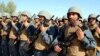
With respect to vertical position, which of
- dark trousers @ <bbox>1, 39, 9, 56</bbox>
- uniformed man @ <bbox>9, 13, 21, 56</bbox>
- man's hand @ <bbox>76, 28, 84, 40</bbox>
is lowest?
dark trousers @ <bbox>1, 39, 9, 56</bbox>

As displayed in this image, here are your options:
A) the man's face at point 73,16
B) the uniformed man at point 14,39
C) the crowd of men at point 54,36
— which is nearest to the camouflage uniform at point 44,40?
the crowd of men at point 54,36

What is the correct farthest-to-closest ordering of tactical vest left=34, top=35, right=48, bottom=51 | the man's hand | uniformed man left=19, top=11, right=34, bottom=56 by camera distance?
1. uniformed man left=19, top=11, right=34, bottom=56
2. tactical vest left=34, top=35, right=48, bottom=51
3. the man's hand

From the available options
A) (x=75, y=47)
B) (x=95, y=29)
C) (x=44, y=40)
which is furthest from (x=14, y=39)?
(x=75, y=47)

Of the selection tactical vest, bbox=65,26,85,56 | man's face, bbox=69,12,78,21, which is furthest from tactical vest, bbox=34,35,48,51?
man's face, bbox=69,12,78,21

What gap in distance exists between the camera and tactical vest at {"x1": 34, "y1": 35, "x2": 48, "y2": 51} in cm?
869

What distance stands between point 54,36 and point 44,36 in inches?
11.9

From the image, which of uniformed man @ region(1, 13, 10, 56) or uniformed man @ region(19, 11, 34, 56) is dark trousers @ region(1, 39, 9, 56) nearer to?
uniformed man @ region(1, 13, 10, 56)

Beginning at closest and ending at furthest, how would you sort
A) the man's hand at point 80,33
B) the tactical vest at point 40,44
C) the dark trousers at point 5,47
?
the man's hand at point 80,33 < the tactical vest at point 40,44 < the dark trousers at point 5,47

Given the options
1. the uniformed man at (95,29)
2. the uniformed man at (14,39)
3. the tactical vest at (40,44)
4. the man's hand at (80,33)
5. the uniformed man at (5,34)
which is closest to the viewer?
the man's hand at (80,33)

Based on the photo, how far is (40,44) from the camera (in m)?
8.73

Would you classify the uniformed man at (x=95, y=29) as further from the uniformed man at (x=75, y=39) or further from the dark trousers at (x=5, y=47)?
the dark trousers at (x=5, y=47)

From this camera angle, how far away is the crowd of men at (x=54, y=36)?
23.5 feet

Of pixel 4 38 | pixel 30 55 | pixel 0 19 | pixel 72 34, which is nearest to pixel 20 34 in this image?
pixel 30 55

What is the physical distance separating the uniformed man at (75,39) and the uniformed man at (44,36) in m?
1.05
